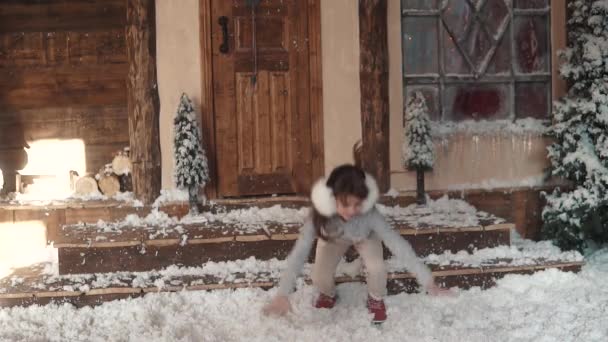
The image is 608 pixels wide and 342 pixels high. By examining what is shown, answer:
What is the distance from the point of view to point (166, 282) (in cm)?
462

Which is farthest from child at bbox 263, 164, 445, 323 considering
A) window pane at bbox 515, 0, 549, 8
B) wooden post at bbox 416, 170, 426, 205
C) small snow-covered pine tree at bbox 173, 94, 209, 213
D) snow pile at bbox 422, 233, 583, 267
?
window pane at bbox 515, 0, 549, 8

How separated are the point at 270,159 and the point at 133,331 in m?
2.46

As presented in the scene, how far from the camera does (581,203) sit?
5691 mm

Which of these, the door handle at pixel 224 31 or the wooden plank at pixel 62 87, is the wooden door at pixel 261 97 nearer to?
the door handle at pixel 224 31

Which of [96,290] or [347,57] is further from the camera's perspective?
[347,57]

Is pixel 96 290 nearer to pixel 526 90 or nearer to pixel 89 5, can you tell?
pixel 89 5

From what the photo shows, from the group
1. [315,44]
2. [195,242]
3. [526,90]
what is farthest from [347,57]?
Answer: [195,242]

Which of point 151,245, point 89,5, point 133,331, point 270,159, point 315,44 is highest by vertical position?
point 89,5

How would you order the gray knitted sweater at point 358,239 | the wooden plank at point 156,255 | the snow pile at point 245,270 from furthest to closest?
the wooden plank at point 156,255
the snow pile at point 245,270
the gray knitted sweater at point 358,239

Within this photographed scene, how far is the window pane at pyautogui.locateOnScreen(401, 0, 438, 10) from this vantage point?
6.20 metres

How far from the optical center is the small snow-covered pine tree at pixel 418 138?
584cm

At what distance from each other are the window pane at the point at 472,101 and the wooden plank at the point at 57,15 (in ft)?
10.4

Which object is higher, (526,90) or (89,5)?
(89,5)

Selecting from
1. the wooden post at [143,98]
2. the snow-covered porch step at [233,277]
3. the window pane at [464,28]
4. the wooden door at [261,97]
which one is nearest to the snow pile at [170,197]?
the wooden post at [143,98]
